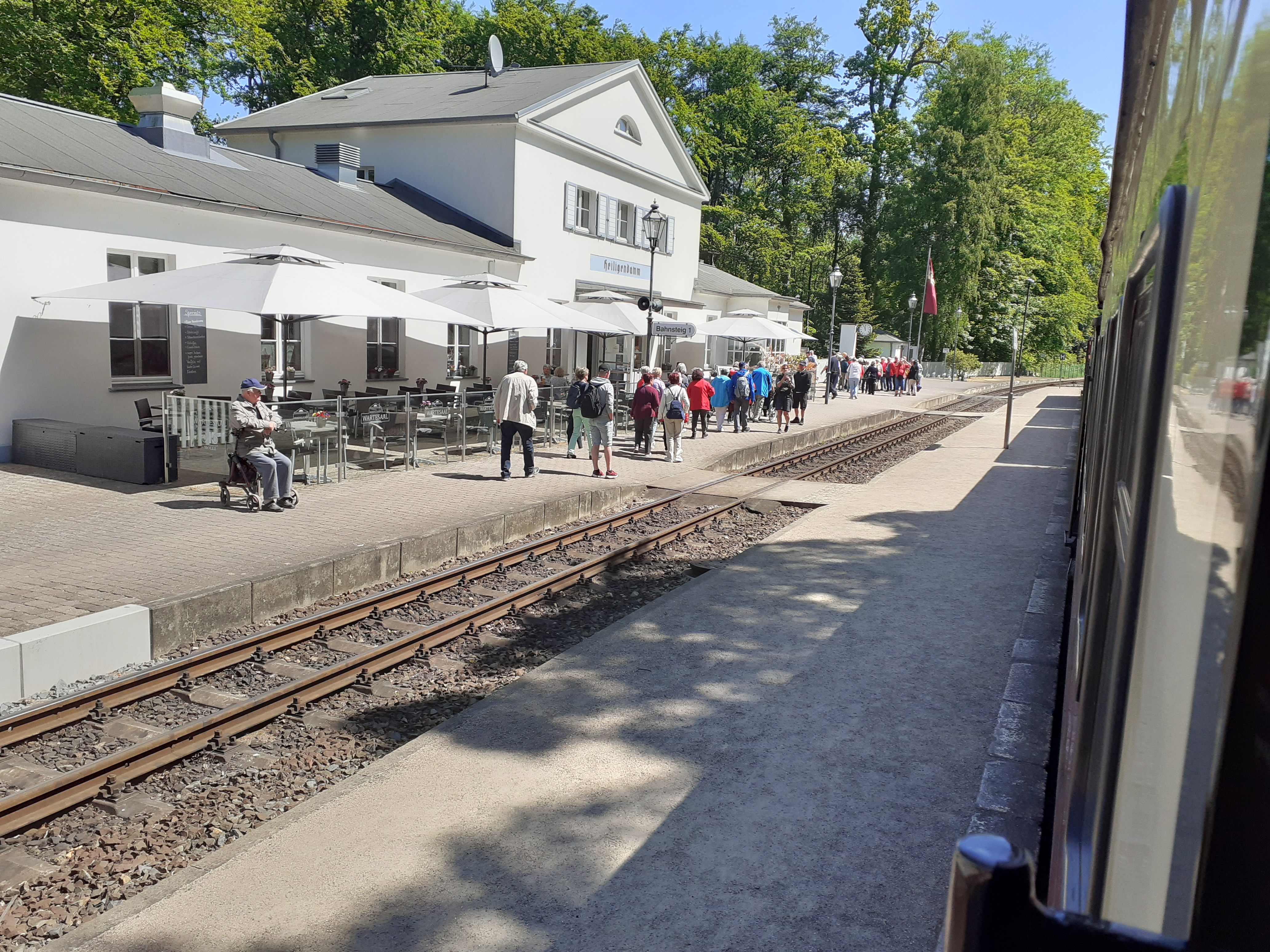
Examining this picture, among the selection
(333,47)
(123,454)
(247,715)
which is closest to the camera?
(247,715)

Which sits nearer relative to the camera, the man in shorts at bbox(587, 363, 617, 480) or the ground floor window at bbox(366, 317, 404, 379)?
the man in shorts at bbox(587, 363, 617, 480)

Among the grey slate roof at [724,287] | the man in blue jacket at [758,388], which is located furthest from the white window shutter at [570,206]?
the grey slate roof at [724,287]

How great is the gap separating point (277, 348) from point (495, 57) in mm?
15519

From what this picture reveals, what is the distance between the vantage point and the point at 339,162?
25469mm

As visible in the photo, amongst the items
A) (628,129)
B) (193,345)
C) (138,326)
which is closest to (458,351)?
(193,345)

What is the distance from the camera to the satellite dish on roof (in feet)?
96.1

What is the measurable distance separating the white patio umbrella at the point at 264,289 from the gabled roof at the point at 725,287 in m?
24.1

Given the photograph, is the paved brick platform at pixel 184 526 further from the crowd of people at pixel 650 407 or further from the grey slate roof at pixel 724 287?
the grey slate roof at pixel 724 287

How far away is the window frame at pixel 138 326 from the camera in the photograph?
1517 cm

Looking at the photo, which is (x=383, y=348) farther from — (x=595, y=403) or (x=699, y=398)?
Answer: (x=595, y=403)

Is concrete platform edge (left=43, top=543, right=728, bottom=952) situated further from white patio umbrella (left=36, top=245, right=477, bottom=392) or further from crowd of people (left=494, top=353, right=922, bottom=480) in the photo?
crowd of people (left=494, top=353, right=922, bottom=480)

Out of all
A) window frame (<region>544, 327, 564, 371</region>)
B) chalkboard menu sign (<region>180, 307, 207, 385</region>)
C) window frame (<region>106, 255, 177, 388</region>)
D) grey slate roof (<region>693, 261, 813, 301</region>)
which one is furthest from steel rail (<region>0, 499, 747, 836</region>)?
grey slate roof (<region>693, 261, 813, 301</region>)

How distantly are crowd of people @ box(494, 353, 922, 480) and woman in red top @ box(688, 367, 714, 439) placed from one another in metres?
0.02

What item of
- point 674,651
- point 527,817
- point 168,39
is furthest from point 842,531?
point 168,39
